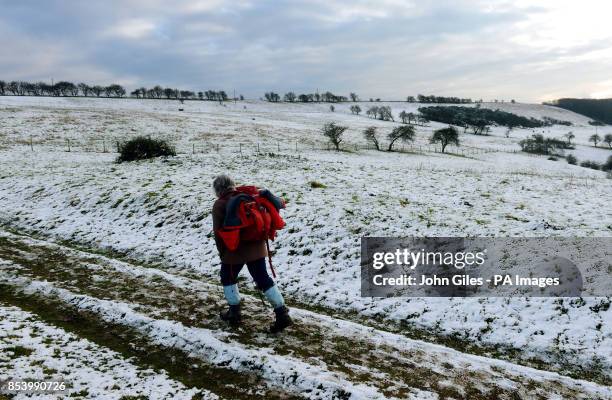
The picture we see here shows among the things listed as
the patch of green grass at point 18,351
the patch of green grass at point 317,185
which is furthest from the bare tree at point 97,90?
the patch of green grass at point 18,351

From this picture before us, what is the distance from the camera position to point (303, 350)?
6.10 metres

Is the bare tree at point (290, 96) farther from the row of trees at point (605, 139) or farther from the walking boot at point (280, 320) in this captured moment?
the walking boot at point (280, 320)

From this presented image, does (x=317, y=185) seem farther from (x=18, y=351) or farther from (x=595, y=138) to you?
(x=595, y=138)

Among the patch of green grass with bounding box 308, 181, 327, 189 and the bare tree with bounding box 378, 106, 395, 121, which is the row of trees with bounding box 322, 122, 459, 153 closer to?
the patch of green grass with bounding box 308, 181, 327, 189

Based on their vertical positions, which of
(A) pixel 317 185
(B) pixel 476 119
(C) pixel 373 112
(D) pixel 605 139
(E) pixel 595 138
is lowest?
(A) pixel 317 185

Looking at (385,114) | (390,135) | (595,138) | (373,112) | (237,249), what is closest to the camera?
(237,249)

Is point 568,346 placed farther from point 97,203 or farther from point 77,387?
point 97,203

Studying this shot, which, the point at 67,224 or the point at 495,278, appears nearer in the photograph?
the point at 495,278

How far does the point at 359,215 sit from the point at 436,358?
657cm

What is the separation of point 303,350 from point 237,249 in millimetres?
1912

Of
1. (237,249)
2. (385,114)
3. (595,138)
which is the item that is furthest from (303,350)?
(595,138)

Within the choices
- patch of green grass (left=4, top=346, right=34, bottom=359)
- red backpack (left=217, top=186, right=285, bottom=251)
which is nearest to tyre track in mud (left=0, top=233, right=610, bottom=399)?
patch of green grass (left=4, top=346, right=34, bottom=359)

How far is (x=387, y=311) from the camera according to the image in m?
8.11

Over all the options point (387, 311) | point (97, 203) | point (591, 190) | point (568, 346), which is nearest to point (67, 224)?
point (97, 203)
